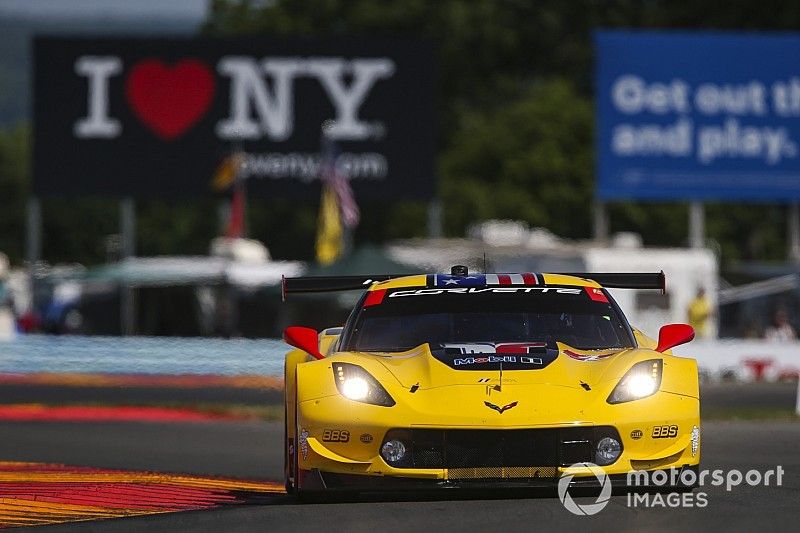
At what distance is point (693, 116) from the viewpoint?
38.5m

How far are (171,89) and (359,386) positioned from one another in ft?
108

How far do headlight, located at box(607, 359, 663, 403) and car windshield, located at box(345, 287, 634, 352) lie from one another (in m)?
0.71

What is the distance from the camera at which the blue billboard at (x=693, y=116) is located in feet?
126

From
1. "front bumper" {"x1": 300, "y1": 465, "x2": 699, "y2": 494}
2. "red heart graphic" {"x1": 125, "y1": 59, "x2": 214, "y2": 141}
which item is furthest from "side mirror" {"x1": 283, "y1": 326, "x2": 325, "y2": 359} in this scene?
"red heart graphic" {"x1": 125, "y1": 59, "x2": 214, "y2": 141}

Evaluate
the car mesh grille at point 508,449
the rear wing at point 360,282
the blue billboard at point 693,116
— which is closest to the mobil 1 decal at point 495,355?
the car mesh grille at point 508,449

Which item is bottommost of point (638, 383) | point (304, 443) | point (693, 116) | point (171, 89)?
point (304, 443)

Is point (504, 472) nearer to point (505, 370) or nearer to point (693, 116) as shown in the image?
point (505, 370)

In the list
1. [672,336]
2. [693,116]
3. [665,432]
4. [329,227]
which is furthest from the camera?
[329,227]

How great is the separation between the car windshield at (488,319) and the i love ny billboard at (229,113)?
101 ft

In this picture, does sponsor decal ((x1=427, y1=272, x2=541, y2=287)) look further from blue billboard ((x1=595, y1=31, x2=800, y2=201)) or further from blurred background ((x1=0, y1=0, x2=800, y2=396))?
blue billboard ((x1=595, y1=31, x2=800, y2=201))

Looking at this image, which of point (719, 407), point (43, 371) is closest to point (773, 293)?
point (43, 371)

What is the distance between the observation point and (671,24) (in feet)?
243

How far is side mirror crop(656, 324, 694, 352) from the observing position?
9828mm

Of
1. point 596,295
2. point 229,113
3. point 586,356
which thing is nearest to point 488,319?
point 596,295
